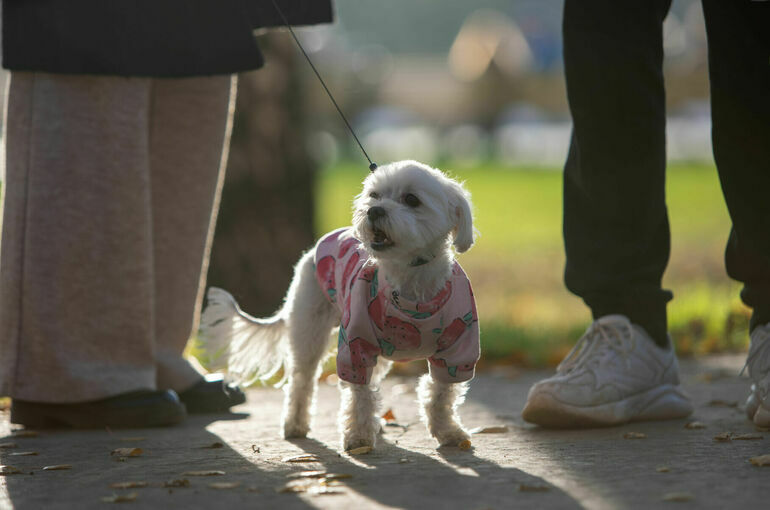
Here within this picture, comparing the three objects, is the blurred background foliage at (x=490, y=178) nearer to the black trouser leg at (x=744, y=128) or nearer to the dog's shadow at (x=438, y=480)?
the black trouser leg at (x=744, y=128)

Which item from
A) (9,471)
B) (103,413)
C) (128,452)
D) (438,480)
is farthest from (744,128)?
(9,471)

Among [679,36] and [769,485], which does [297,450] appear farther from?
[679,36]

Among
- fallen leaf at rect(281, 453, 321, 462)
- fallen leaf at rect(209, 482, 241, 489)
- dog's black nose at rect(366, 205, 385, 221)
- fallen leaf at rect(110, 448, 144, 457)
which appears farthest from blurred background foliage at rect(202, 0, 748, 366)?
fallen leaf at rect(209, 482, 241, 489)

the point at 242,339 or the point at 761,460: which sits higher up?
the point at 242,339

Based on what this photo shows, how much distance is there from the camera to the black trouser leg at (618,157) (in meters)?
3.61

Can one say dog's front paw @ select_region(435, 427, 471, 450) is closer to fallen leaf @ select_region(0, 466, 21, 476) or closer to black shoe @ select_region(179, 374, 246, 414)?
black shoe @ select_region(179, 374, 246, 414)

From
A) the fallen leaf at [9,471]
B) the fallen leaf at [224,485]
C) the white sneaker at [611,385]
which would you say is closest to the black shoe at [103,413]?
the fallen leaf at [9,471]

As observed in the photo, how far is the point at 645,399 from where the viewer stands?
3.67 m

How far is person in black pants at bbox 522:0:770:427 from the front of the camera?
11.6ft

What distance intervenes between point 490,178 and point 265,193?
14096 mm

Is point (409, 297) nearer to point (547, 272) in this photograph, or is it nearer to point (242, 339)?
point (242, 339)

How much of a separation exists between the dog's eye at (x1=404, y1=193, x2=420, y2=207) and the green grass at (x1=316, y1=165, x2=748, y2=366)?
0.23 meters

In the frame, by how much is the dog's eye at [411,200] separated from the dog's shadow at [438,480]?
2.60 feet

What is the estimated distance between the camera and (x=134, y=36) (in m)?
3.69
